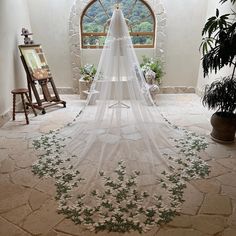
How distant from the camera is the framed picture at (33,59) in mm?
4246

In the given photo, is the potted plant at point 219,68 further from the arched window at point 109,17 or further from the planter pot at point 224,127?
the arched window at point 109,17

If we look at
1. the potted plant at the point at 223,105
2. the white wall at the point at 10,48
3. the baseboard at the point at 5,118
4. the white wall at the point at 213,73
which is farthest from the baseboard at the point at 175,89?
the baseboard at the point at 5,118

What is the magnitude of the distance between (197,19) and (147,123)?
3426mm

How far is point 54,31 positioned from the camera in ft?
→ 16.8

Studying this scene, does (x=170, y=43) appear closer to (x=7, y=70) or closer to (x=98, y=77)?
(x=98, y=77)

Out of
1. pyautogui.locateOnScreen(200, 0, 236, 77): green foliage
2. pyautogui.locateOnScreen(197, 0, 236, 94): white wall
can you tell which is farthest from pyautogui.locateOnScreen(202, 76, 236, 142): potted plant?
pyautogui.locateOnScreen(197, 0, 236, 94): white wall

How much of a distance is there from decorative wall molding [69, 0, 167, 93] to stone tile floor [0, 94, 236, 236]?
2.42 m

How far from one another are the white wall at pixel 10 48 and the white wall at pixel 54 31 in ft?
1.13

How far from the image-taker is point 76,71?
5391 millimetres

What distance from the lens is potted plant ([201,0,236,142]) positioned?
107 inches

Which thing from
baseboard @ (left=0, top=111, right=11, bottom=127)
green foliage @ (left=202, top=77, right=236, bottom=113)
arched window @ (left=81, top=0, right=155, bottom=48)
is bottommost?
baseboard @ (left=0, top=111, right=11, bottom=127)

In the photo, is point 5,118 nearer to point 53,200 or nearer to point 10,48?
point 10,48

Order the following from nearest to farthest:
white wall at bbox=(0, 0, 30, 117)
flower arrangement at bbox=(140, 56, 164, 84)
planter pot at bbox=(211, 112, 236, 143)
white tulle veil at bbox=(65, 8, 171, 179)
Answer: white tulle veil at bbox=(65, 8, 171, 179) < planter pot at bbox=(211, 112, 236, 143) < white wall at bbox=(0, 0, 30, 117) < flower arrangement at bbox=(140, 56, 164, 84)

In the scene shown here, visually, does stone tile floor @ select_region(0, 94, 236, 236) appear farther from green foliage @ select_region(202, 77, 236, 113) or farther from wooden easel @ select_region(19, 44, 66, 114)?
wooden easel @ select_region(19, 44, 66, 114)
